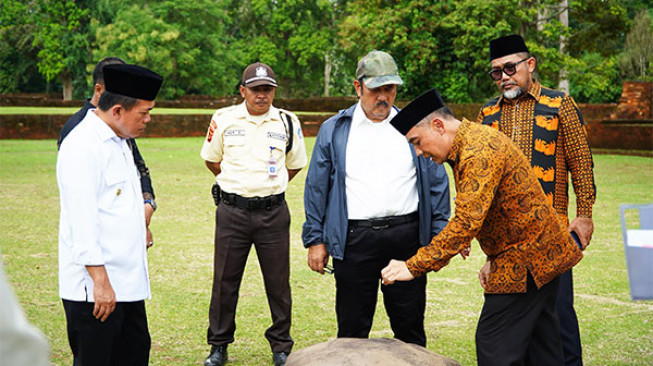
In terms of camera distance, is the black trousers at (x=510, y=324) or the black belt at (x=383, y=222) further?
the black belt at (x=383, y=222)

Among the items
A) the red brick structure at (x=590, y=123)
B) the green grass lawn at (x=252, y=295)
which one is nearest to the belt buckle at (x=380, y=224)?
the green grass lawn at (x=252, y=295)

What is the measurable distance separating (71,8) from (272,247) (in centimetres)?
4996

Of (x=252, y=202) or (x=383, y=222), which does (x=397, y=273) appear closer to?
(x=383, y=222)

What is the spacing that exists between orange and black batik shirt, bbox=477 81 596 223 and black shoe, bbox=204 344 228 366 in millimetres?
2530

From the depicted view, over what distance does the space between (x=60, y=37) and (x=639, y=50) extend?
3630 centimetres

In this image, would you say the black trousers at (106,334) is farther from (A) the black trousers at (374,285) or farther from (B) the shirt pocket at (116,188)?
(A) the black trousers at (374,285)

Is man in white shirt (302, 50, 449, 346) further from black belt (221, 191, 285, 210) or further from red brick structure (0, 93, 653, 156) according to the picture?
red brick structure (0, 93, 653, 156)

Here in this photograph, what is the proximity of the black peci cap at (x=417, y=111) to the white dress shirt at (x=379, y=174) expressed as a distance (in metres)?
1.21

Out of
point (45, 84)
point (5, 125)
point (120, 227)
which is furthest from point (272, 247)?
point (45, 84)

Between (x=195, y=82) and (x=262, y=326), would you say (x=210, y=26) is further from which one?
(x=262, y=326)

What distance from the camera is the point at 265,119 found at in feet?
18.5

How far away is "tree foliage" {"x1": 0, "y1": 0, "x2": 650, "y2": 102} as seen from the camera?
31.7 metres

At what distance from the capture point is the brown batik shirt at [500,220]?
134 inches

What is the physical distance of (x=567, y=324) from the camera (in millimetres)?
4738
